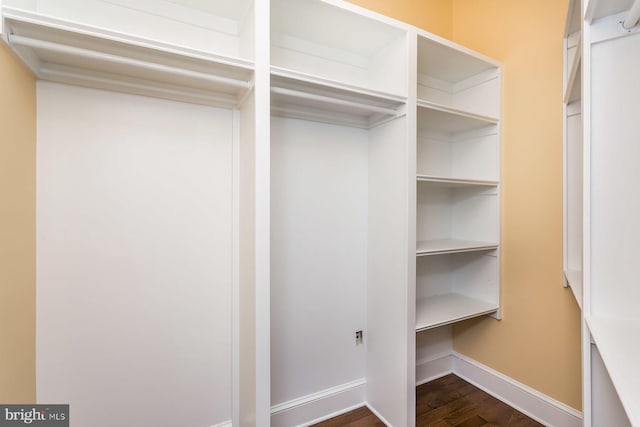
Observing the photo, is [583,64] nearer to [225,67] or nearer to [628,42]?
[628,42]

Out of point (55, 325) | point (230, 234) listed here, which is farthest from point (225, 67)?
point (55, 325)

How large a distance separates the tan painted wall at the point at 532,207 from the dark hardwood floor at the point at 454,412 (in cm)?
23

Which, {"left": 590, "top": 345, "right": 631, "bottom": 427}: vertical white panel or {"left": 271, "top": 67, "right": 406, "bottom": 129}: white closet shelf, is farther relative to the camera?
{"left": 271, "top": 67, "right": 406, "bottom": 129}: white closet shelf

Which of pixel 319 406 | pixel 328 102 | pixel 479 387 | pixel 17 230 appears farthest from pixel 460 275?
pixel 17 230

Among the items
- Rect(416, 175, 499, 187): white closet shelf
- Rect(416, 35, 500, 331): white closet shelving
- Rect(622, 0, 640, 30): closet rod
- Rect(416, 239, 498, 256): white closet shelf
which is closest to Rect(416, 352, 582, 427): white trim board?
Rect(416, 35, 500, 331): white closet shelving

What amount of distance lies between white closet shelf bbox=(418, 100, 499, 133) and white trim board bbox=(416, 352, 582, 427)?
180 cm

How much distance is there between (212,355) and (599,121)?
2000 mm

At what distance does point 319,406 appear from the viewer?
186cm

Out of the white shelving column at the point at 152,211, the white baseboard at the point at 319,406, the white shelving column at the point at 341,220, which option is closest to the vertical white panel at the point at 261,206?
the white shelving column at the point at 152,211

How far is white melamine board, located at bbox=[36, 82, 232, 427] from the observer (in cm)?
129

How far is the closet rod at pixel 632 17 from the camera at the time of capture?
875 millimetres

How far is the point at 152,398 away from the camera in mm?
1467

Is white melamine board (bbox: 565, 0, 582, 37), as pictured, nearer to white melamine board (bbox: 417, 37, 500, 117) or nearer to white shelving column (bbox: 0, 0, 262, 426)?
white melamine board (bbox: 417, 37, 500, 117)

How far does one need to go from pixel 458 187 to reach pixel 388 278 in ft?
3.36
